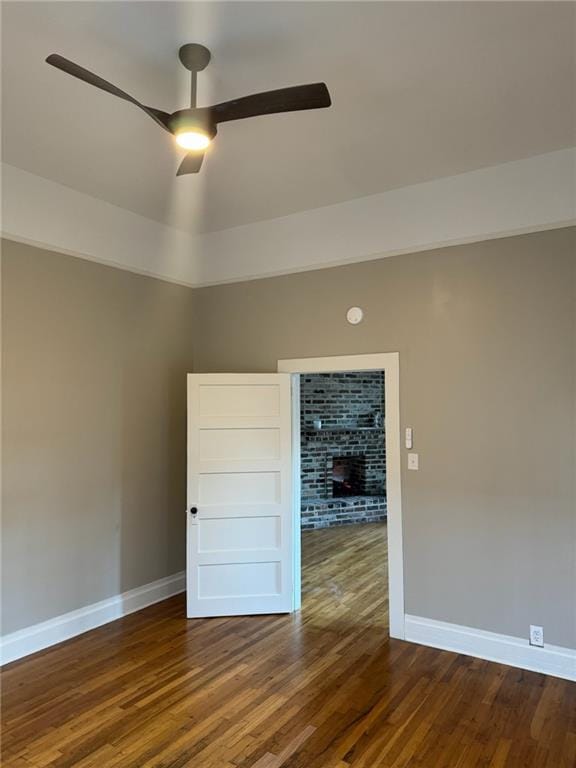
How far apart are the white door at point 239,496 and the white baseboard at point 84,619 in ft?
1.62

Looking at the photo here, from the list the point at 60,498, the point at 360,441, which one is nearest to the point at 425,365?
the point at 60,498

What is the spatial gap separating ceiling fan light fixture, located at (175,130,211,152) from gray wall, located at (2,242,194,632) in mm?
1836

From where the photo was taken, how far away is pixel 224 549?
4.21 meters

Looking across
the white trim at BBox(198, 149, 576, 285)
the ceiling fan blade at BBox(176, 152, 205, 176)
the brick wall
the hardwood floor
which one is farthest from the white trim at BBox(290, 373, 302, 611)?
the brick wall

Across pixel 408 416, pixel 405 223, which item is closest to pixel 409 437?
pixel 408 416

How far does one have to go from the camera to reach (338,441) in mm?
7961

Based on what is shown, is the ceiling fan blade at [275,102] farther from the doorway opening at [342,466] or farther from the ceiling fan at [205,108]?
the doorway opening at [342,466]

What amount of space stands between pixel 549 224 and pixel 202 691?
3635 millimetres

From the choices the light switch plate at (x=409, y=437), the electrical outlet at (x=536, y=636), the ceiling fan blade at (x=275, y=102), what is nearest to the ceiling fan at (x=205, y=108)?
the ceiling fan blade at (x=275, y=102)

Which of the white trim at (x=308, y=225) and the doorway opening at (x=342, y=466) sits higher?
the white trim at (x=308, y=225)

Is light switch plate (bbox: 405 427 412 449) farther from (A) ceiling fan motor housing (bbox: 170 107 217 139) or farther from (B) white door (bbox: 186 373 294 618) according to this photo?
(A) ceiling fan motor housing (bbox: 170 107 217 139)

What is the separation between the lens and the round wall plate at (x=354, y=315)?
405 cm

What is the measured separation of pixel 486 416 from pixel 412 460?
624mm

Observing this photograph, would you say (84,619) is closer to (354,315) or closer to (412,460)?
(412,460)
